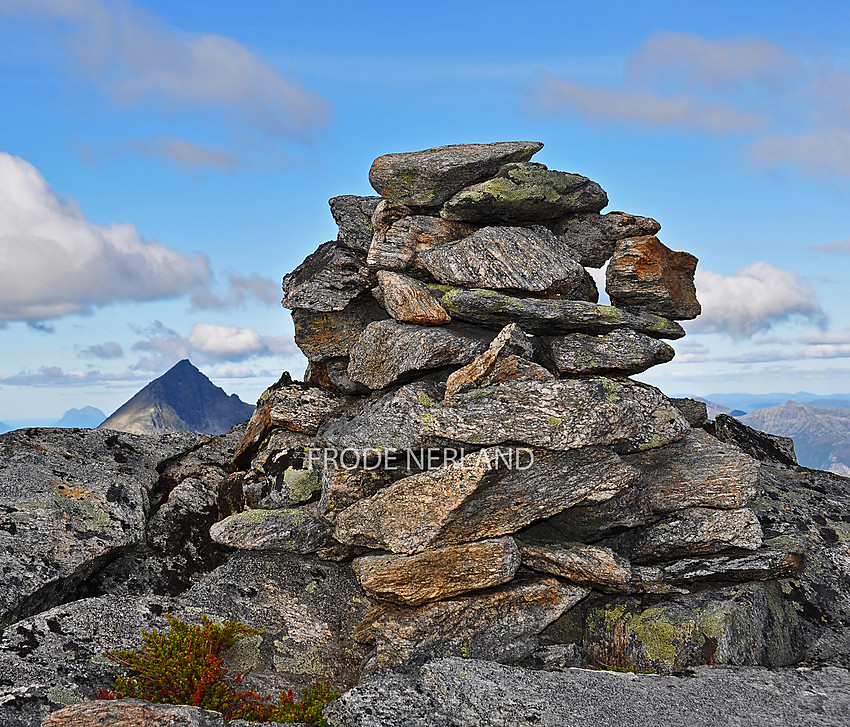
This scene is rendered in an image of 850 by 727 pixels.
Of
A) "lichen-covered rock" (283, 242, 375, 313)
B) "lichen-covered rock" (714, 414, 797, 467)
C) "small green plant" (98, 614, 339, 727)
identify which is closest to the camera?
"small green plant" (98, 614, 339, 727)

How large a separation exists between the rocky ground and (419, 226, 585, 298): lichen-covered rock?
0.09m

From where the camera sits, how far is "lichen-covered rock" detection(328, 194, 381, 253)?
24531mm

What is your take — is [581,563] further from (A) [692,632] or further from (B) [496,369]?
(B) [496,369]

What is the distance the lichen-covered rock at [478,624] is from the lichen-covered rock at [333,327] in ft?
32.0

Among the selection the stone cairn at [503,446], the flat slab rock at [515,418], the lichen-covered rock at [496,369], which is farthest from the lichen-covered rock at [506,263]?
the flat slab rock at [515,418]

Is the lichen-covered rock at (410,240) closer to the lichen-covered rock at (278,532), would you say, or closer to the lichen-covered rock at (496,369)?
the lichen-covered rock at (496,369)

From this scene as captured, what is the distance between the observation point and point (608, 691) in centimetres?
1473

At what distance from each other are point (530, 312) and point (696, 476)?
740 centimetres

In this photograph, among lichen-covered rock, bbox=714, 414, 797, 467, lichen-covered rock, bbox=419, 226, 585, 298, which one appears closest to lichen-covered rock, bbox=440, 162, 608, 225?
lichen-covered rock, bbox=419, 226, 585, 298

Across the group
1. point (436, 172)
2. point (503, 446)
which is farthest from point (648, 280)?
point (503, 446)

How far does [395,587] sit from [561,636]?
4971mm

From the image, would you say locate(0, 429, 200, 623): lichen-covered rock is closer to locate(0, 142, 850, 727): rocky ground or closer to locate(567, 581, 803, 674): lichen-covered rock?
locate(0, 142, 850, 727): rocky ground

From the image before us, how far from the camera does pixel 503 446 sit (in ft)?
60.4

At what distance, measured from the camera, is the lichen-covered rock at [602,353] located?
68.0ft
